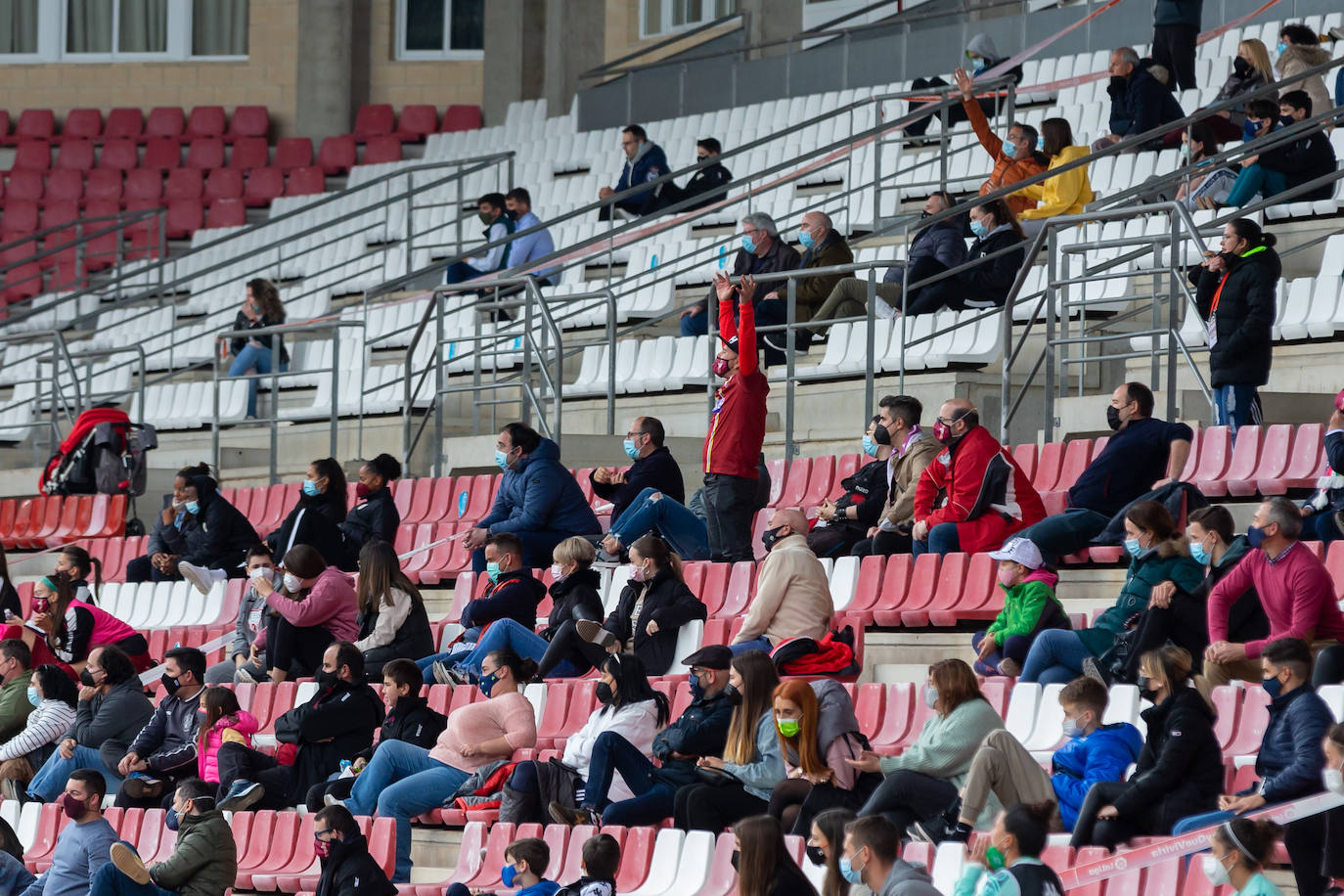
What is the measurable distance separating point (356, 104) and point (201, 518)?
10.9m

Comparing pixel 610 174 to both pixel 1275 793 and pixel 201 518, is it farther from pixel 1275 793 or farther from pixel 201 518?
pixel 1275 793

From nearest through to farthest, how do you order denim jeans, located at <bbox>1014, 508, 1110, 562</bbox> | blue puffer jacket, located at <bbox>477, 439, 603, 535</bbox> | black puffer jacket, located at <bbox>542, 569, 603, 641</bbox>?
denim jeans, located at <bbox>1014, 508, 1110, 562</bbox> → black puffer jacket, located at <bbox>542, 569, 603, 641</bbox> → blue puffer jacket, located at <bbox>477, 439, 603, 535</bbox>

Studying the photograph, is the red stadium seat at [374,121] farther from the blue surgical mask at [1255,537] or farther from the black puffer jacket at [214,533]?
the blue surgical mask at [1255,537]

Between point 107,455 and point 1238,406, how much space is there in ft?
25.4

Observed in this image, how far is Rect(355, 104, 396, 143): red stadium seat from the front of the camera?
23.0m

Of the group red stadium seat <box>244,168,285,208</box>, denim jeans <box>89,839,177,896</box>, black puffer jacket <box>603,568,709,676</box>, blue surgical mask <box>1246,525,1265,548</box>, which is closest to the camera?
blue surgical mask <box>1246,525,1265,548</box>

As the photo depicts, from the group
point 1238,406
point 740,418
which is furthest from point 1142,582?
point 740,418

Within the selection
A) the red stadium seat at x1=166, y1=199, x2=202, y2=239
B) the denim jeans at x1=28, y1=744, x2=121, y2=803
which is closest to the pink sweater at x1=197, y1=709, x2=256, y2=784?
the denim jeans at x1=28, y1=744, x2=121, y2=803

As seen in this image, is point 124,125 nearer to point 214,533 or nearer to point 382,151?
point 382,151

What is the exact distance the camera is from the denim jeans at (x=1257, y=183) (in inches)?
508

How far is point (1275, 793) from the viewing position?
709cm

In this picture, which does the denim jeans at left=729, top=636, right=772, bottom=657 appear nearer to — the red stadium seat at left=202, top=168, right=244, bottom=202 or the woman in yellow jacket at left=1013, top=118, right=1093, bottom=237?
the woman in yellow jacket at left=1013, top=118, right=1093, bottom=237

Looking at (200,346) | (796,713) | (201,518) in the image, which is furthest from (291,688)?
(200,346)

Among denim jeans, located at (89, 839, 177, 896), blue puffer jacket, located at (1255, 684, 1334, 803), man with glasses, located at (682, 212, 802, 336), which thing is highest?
man with glasses, located at (682, 212, 802, 336)
